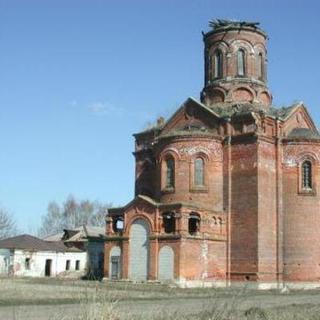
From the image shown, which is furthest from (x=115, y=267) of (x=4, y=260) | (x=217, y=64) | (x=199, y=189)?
(x=4, y=260)

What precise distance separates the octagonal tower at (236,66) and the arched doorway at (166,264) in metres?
12.7

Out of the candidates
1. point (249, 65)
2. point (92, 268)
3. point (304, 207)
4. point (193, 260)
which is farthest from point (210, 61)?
point (92, 268)

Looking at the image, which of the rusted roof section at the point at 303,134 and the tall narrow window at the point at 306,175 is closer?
the tall narrow window at the point at 306,175

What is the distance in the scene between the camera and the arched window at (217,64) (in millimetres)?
43344

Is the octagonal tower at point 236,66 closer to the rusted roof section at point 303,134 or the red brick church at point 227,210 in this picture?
the red brick church at point 227,210

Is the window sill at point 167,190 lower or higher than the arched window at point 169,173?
lower

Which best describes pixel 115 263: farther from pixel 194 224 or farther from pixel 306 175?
pixel 306 175

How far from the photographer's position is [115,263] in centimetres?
3788

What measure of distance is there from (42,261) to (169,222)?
22.6 metres

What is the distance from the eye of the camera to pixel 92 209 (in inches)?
3912

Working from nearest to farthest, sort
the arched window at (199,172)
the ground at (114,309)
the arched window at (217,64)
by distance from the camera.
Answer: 1. the ground at (114,309)
2. the arched window at (199,172)
3. the arched window at (217,64)

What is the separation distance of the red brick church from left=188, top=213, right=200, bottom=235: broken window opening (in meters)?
0.06

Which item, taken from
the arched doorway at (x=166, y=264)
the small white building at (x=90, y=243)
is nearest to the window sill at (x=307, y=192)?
the arched doorway at (x=166, y=264)

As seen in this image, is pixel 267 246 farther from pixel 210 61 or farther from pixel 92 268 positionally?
pixel 92 268
